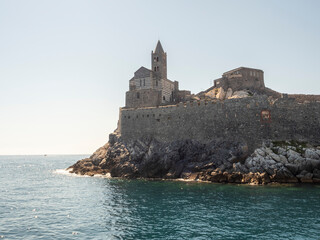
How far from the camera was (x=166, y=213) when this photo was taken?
25.9 m

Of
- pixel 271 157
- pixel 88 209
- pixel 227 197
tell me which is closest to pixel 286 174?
pixel 271 157

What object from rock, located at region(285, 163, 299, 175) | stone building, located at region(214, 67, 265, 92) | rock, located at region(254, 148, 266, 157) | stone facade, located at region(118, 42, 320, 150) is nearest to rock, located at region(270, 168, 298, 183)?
rock, located at region(285, 163, 299, 175)

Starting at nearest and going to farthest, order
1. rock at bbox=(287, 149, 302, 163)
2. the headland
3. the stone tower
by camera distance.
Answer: rock at bbox=(287, 149, 302, 163) → the headland → the stone tower

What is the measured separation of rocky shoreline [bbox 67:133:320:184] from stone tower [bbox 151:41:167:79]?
20675 mm

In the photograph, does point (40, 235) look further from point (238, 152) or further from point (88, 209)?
point (238, 152)

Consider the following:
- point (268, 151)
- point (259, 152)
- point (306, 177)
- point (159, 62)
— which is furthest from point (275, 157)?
point (159, 62)

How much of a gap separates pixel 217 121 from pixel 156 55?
29394 millimetres

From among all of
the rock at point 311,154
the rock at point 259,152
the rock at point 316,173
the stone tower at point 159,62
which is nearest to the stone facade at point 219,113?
the stone tower at point 159,62

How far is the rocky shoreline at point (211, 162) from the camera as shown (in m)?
40.2

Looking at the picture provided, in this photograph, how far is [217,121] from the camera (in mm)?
50094

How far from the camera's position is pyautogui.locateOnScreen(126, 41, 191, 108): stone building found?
211 ft

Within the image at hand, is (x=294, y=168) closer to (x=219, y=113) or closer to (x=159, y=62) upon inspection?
(x=219, y=113)

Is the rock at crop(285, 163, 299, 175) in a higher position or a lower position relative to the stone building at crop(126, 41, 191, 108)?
lower

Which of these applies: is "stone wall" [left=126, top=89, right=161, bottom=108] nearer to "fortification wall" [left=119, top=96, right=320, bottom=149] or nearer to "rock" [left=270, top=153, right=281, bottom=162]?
"fortification wall" [left=119, top=96, right=320, bottom=149]
